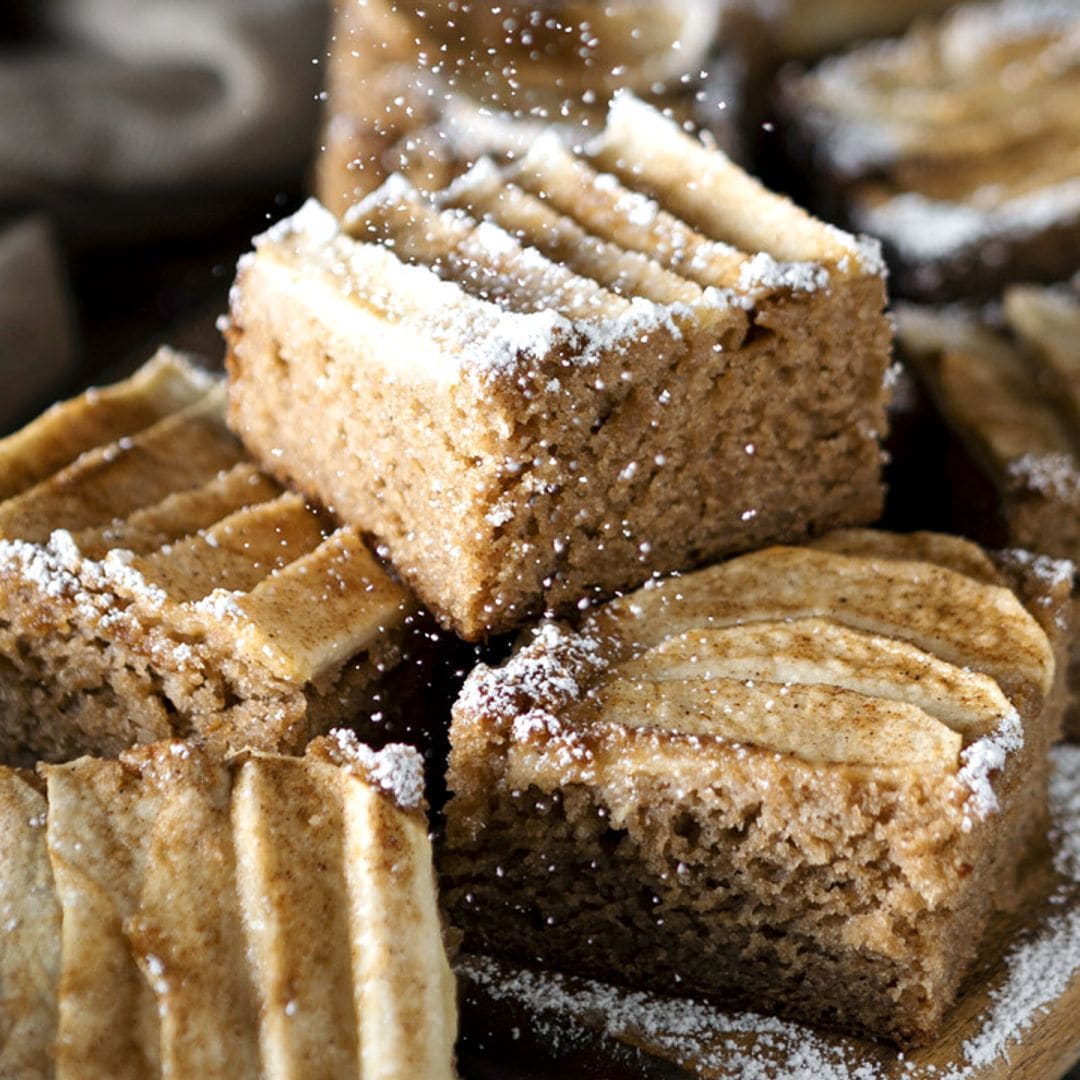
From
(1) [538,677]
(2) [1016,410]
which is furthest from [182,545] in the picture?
(2) [1016,410]

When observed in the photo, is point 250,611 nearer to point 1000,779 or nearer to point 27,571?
point 27,571

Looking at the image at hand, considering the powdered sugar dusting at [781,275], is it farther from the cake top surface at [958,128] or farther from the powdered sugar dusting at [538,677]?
the cake top surface at [958,128]

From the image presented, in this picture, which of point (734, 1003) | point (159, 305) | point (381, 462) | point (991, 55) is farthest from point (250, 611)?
point (991, 55)

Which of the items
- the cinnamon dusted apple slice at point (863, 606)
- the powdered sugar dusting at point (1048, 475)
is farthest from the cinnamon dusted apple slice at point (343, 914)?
the powdered sugar dusting at point (1048, 475)

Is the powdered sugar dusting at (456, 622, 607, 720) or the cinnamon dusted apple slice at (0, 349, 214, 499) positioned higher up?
the cinnamon dusted apple slice at (0, 349, 214, 499)

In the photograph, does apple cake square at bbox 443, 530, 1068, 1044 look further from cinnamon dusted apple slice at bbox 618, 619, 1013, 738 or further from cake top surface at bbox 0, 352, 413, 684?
cake top surface at bbox 0, 352, 413, 684

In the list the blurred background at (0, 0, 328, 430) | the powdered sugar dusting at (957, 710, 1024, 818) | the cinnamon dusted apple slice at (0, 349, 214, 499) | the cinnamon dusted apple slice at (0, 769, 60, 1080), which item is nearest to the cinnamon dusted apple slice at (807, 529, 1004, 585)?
the powdered sugar dusting at (957, 710, 1024, 818)

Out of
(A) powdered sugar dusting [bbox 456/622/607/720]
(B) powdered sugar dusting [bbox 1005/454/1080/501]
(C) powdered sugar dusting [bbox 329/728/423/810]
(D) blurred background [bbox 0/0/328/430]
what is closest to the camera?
(C) powdered sugar dusting [bbox 329/728/423/810]
